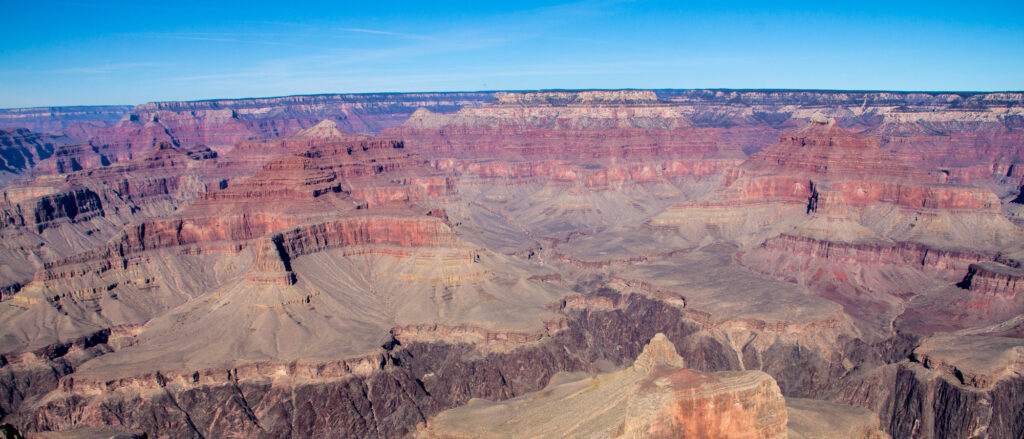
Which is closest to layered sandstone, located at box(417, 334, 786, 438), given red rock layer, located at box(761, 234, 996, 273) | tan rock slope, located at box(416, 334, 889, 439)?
tan rock slope, located at box(416, 334, 889, 439)

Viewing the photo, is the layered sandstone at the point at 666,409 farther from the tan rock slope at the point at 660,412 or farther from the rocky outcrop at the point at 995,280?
the rocky outcrop at the point at 995,280

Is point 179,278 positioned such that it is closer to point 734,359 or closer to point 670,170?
point 734,359

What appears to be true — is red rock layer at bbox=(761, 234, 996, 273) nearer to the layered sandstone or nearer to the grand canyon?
the grand canyon

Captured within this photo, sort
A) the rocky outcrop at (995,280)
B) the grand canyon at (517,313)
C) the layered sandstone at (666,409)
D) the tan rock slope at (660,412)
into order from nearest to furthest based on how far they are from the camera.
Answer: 1. the layered sandstone at (666,409)
2. the tan rock slope at (660,412)
3. the grand canyon at (517,313)
4. the rocky outcrop at (995,280)

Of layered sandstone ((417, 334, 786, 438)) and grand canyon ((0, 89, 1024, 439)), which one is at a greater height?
layered sandstone ((417, 334, 786, 438))

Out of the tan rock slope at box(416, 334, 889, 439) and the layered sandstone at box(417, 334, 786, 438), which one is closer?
the layered sandstone at box(417, 334, 786, 438)

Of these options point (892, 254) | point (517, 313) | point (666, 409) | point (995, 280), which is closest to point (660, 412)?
point (666, 409)

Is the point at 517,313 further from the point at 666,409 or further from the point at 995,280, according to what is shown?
the point at 995,280

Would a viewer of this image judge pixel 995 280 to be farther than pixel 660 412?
Yes

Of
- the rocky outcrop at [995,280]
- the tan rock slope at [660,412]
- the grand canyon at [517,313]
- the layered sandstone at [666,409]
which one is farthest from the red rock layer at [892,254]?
the layered sandstone at [666,409]
